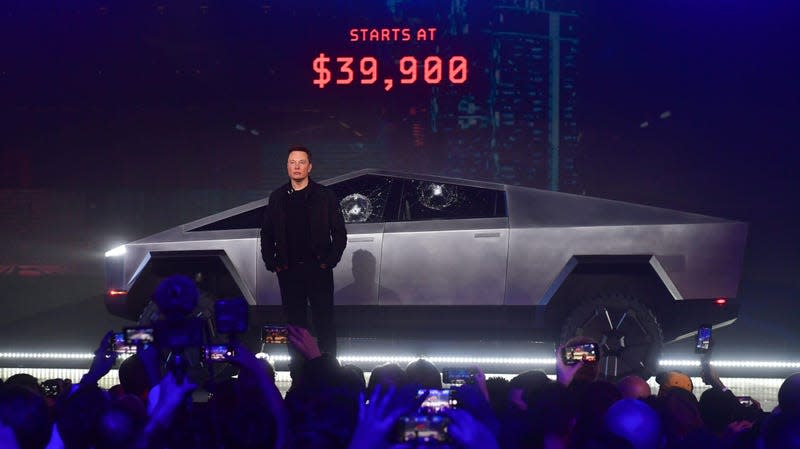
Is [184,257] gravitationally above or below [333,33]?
below

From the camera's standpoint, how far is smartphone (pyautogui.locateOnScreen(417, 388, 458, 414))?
2.27 meters

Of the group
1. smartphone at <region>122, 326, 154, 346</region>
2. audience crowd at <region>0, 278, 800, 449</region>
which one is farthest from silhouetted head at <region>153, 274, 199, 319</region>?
audience crowd at <region>0, 278, 800, 449</region>

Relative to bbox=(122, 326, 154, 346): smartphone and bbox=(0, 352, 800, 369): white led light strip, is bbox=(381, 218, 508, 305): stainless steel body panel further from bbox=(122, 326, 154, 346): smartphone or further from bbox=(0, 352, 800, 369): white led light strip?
bbox=(122, 326, 154, 346): smartphone

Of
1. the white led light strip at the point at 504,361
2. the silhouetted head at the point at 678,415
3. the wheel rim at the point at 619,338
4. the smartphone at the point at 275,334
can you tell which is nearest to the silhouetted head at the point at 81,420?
the smartphone at the point at 275,334

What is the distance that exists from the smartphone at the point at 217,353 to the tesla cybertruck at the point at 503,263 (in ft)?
10.4

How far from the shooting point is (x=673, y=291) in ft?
19.4

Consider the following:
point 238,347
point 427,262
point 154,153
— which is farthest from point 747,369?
point 154,153

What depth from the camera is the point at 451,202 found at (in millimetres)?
6184

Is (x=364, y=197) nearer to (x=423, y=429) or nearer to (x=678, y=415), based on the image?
(x=678, y=415)

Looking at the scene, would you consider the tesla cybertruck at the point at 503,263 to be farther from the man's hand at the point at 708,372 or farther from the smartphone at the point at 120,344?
the smartphone at the point at 120,344

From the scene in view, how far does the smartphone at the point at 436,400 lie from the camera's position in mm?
2274

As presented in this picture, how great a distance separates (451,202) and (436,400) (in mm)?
3866

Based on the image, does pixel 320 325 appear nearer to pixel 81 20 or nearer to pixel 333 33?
pixel 333 33

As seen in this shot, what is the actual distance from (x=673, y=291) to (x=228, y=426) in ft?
13.9
